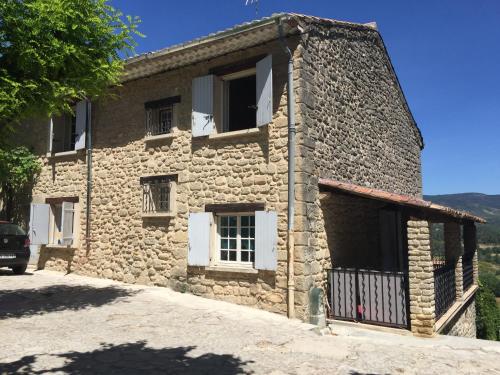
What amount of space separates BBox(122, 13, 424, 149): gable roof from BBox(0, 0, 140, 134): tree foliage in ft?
5.30

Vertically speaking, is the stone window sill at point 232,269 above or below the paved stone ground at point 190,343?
above

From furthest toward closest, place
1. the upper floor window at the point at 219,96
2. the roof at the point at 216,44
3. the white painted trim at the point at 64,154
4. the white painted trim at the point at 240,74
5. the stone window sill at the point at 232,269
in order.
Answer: the white painted trim at the point at 64,154 → the white painted trim at the point at 240,74 → the upper floor window at the point at 219,96 → the stone window sill at the point at 232,269 → the roof at the point at 216,44

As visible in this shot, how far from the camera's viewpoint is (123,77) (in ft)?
35.1

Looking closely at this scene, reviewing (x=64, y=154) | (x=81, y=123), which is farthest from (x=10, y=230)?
(x=81, y=123)

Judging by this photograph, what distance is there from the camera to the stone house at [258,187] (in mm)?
7898

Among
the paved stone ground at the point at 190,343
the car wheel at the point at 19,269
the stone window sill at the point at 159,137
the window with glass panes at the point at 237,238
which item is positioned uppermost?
the stone window sill at the point at 159,137

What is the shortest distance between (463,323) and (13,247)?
11.5 metres

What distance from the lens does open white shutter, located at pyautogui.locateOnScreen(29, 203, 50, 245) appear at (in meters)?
11.9

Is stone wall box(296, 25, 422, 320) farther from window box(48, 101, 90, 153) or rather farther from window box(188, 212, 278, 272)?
window box(48, 101, 90, 153)

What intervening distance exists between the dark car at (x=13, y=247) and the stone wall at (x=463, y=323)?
10.1 meters

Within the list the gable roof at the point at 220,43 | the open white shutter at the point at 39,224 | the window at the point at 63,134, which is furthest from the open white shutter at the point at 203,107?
the open white shutter at the point at 39,224

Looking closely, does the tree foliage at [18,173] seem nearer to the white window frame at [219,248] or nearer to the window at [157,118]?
the window at [157,118]

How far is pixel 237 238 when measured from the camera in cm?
880

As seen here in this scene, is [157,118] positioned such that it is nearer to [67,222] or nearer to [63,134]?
[67,222]
